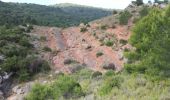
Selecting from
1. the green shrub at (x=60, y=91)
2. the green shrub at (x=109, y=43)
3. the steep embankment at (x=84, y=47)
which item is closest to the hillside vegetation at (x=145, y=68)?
the green shrub at (x=60, y=91)

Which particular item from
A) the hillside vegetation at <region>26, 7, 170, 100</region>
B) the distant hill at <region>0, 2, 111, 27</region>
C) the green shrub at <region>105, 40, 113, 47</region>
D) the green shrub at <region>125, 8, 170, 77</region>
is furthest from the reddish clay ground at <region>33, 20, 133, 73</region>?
the green shrub at <region>125, 8, 170, 77</region>

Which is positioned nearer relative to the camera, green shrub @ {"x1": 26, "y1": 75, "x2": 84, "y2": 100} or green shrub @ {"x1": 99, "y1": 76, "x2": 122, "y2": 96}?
green shrub @ {"x1": 99, "y1": 76, "x2": 122, "y2": 96}

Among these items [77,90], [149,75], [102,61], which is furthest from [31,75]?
[149,75]

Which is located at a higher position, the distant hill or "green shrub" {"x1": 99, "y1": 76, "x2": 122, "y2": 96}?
"green shrub" {"x1": 99, "y1": 76, "x2": 122, "y2": 96}

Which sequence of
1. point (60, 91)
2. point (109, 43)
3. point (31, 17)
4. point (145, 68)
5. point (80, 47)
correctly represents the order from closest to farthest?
point (145, 68)
point (60, 91)
point (109, 43)
point (80, 47)
point (31, 17)

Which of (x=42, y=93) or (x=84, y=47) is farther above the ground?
(x=42, y=93)

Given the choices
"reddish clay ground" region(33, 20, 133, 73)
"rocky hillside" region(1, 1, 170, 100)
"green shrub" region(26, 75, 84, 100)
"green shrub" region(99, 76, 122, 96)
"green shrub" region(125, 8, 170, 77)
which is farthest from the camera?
"reddish clay ground" region(33, 20, 133, 73)

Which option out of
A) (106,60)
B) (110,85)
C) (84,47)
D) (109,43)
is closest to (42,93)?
(110,85)

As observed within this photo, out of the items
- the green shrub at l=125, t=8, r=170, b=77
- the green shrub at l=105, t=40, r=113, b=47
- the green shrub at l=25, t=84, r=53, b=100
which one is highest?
the green shrub at l=125, t=8, r=170, b=77

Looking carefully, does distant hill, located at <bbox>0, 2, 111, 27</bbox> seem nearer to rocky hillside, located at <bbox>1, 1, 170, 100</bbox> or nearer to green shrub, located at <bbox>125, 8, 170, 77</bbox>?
rocky hillside, located at <bbox>1, 1, 170, 100</bbox>

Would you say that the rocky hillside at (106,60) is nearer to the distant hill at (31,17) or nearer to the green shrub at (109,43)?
the green shrub at (109,43)

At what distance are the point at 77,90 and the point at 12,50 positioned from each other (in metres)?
25.9

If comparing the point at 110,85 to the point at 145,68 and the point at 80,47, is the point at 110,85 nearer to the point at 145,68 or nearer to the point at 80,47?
the point at 145,68

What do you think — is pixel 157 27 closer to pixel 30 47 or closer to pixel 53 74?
pixel 53 74
